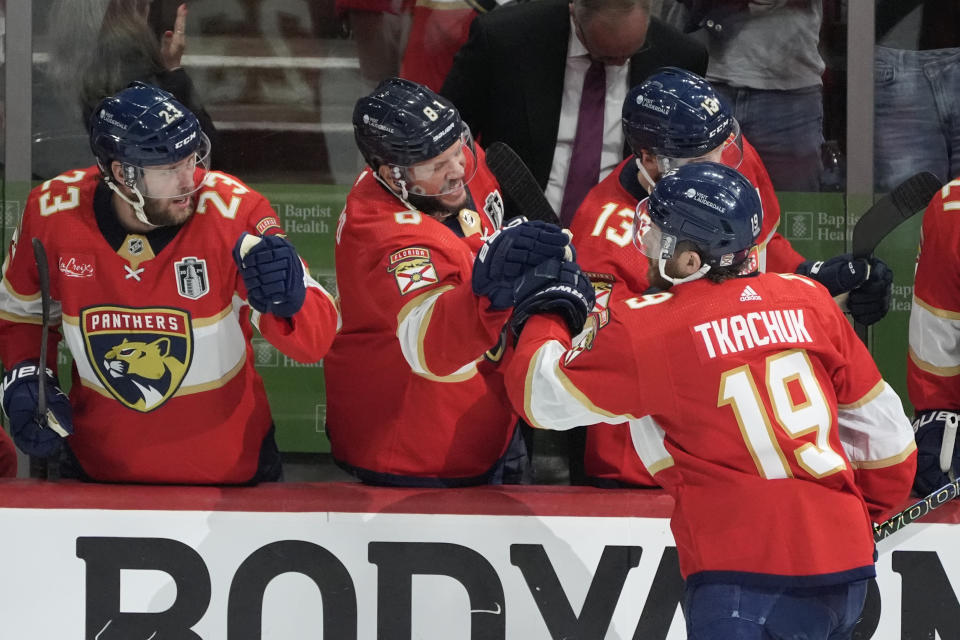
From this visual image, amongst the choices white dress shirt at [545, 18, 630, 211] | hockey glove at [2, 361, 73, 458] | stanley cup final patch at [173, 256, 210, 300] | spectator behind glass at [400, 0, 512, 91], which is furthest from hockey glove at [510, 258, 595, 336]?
spectator behind glass at [400, 0, 512, 91]

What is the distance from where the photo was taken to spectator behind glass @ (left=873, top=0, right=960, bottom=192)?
4.28 metres

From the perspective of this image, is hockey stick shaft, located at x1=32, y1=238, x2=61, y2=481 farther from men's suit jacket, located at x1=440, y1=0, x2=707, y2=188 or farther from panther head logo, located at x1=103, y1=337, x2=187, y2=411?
men's suit jacket, located at x1=440, y1=0, x2=707, y2=188

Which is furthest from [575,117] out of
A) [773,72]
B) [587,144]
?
[773,72]

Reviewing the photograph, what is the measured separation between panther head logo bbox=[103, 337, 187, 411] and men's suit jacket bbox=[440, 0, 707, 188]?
1.10m

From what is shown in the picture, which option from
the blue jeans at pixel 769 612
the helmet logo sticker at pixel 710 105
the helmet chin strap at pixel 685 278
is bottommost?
the blue jeans at pixel 769 612

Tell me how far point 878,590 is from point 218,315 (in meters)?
1.51

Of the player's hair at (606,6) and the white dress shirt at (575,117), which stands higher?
the player's hair at (606,6)

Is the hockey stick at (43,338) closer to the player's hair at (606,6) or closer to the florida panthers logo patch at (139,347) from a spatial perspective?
the florida panthers logo patch at (139,347)

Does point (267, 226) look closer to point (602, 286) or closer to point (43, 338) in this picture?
point (43, 338)

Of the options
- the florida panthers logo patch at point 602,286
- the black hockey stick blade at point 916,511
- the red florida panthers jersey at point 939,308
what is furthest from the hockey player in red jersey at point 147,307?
the red florida panthers jersey at point 939,308

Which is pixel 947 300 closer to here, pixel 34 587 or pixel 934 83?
pixel 934 83

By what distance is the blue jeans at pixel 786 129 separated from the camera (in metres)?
4.27

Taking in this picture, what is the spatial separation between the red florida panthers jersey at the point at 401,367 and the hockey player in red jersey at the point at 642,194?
0.23 meters

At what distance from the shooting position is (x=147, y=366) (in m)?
3.13
